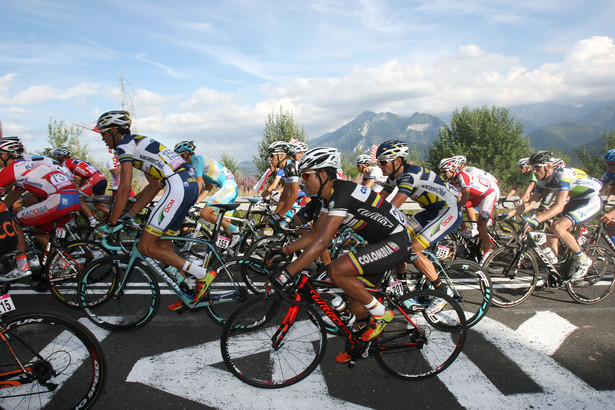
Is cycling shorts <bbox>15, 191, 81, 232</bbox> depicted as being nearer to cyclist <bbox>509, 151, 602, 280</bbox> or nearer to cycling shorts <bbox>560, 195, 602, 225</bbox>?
cyclist <bbox>509, 151, 602, 280</bbox>

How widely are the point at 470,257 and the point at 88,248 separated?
6.85m

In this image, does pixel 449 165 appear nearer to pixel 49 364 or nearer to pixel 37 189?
pixel 49 364

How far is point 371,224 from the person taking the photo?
11.6 feet

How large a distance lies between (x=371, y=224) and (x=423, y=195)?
1713 mm

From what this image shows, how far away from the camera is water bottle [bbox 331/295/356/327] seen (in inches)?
138

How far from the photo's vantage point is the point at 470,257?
24.7 feet

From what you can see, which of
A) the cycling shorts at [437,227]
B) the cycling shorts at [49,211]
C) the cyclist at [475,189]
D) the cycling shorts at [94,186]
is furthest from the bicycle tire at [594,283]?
the cycling shorts at [94,186]

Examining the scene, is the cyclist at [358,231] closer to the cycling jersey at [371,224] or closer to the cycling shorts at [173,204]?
the cycling jersey at [371,224]

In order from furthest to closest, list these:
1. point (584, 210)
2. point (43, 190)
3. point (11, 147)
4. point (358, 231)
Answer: point (584, 210), point (43, 190), point (11, 147), point (358, 231)

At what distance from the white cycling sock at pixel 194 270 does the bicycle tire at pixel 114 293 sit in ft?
1.26

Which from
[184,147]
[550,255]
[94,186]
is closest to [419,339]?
[550,255]

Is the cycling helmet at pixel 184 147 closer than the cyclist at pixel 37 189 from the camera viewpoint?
No

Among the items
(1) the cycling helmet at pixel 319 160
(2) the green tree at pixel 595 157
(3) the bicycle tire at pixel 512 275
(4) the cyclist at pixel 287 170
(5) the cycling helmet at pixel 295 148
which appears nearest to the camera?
(1) the cycling helmet at pixel 319 160

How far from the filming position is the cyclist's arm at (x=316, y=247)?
3.11m
